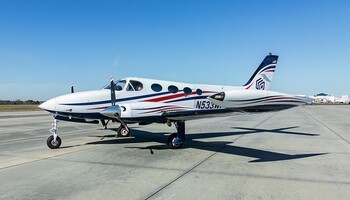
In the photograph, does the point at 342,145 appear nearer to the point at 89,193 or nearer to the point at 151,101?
the point at 151,101

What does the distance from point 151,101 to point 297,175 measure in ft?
23.5

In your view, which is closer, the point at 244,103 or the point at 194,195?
the point at 194,195

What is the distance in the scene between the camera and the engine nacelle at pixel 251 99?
8.84 metres

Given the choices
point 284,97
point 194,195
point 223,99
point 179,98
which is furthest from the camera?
point 179,98

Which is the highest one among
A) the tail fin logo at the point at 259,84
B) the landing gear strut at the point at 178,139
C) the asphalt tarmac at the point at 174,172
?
the tail fin logo at the point at 259,84

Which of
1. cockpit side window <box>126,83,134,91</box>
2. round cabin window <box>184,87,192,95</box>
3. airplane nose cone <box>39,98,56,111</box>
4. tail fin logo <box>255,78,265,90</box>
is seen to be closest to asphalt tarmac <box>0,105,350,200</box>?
airplane nose cone <box>39,98,56,111</box>

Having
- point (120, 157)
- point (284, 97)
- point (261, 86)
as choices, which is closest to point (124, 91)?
point (120, 157)

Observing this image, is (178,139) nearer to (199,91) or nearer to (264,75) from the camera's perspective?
(199,91)

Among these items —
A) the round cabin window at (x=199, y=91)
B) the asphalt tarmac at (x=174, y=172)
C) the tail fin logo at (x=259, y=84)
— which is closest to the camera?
the asphalt tarmac at (x=174, y=172)

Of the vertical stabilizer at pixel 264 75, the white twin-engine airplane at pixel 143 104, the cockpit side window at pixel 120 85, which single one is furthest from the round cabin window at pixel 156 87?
the vertical stabilizer at pixel 264 75

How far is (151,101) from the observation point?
12859 mm

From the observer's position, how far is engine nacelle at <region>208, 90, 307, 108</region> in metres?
8.84

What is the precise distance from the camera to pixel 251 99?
909 centimetres

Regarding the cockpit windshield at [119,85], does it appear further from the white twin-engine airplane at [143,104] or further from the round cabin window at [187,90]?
the round cabin window at [187,90]
